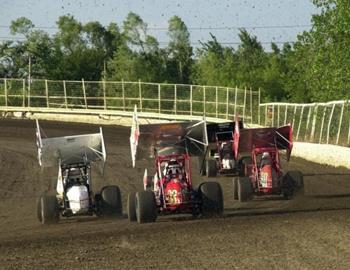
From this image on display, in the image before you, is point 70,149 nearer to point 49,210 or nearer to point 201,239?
point 49,210

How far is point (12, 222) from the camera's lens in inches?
768

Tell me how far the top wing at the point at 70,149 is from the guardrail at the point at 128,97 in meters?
32.6

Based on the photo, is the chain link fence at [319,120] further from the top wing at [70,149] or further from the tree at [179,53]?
the tree at [179,53]

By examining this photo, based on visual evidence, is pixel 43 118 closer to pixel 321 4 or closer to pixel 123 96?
pixel 123 96

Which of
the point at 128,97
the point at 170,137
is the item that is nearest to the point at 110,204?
the point at 170,137

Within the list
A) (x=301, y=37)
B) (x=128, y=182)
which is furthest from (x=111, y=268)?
(x=301, y=37)

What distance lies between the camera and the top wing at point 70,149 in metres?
18.7

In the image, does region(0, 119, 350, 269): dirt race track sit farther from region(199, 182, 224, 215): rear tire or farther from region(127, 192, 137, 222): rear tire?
region(199, 182, 224, 215): rear tire

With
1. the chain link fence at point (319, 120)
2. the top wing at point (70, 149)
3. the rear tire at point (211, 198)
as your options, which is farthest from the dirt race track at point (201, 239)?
the chain link fence at point (319, 120)

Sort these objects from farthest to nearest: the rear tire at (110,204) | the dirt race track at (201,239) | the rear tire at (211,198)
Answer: the rear tire at (110,204), the rear tire at (211,198), the dirt race track at (201,239)

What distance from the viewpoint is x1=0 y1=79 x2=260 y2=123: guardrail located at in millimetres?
54125

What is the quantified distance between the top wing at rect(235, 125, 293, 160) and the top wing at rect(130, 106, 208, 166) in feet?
10.4

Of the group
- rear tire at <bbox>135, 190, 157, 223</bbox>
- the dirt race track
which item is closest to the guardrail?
the dirt race track

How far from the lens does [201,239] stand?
45.6ft
